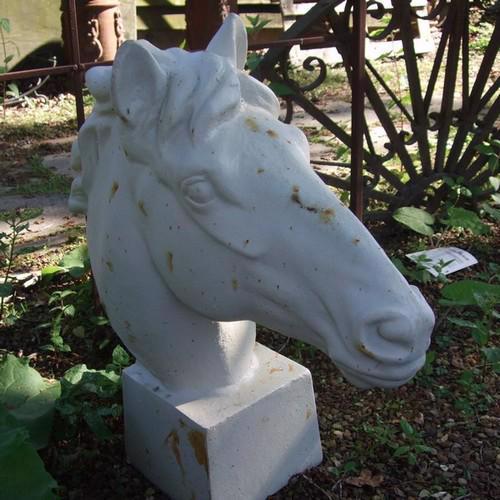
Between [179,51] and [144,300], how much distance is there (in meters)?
0.44

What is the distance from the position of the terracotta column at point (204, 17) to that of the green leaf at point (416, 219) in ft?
4.09

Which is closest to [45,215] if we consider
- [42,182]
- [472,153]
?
[42,182]

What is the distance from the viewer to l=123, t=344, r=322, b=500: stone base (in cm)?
153

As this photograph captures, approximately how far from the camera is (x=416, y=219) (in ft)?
10.3

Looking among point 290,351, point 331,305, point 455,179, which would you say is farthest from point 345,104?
point 331,305

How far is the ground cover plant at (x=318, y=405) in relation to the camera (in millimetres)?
1729

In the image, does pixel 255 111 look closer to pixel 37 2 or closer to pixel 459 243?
pixel 459 243

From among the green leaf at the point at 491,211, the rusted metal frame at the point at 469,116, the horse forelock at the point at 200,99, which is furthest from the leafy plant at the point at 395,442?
the rusted metal frame at the point at 469,116

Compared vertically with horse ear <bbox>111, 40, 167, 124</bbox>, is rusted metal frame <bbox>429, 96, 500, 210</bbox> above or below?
below

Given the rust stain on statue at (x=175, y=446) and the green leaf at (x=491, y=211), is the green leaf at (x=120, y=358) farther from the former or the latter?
the green leaf at (x=491, y=211)

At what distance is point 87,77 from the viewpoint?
1.39 m

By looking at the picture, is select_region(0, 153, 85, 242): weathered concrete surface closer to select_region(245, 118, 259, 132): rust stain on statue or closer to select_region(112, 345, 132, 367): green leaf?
select_region(112, 345, 132, 367): green leaf

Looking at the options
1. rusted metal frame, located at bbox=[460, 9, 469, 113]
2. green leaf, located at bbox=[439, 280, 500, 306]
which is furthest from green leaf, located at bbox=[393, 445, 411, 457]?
rusted metal frame, located at bbox=[460, 9, 469, 113]

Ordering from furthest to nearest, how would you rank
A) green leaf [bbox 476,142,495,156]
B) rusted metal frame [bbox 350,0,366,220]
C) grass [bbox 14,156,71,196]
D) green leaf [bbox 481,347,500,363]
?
1. grass [bbox 14,156,71,196]
2. green leaf [bbox 476,142,495,156]
3. rusted metal frame [bbox 350,0,366,220]
4. green leaf [bbox 481,347,500,363]
